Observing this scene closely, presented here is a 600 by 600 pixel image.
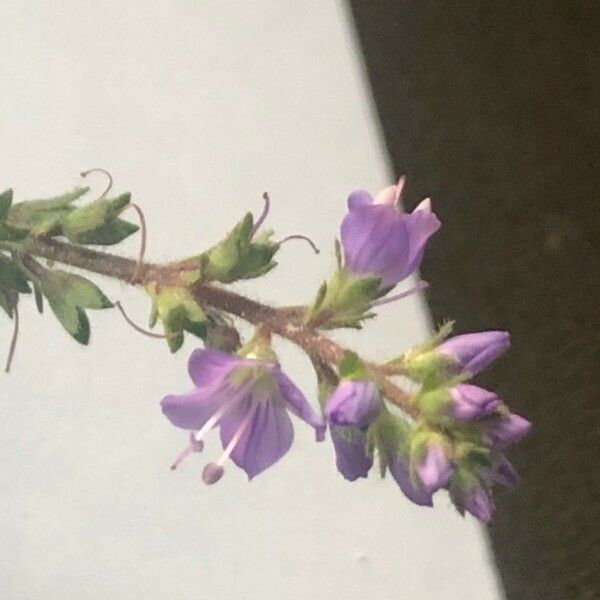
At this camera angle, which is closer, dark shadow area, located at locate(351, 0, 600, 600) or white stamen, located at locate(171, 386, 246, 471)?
white stamen, located at locate(171, 386, 246, 471)

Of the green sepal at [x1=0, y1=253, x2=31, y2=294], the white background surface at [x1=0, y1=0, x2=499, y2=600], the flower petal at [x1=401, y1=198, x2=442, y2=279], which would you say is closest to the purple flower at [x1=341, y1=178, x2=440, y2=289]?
the flower petal at [x1=401, y1=198, x2=442, y2=279]

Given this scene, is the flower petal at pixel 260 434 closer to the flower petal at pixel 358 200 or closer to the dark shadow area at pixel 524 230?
the flower petal at pixel 358 200

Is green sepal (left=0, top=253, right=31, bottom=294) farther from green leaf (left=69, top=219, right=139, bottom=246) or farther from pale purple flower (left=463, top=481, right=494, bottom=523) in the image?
pale purple flower (left=463, top=481, right=494, bottom=523)

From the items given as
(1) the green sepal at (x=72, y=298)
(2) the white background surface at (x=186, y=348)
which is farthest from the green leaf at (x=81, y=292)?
(2) the white background surface at (x=186, y=348)

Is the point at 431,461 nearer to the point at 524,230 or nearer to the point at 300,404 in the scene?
the point at 300,404

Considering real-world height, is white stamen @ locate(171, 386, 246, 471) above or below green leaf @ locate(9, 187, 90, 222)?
below

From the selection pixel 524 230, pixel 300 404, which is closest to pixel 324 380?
pixel 300 404
